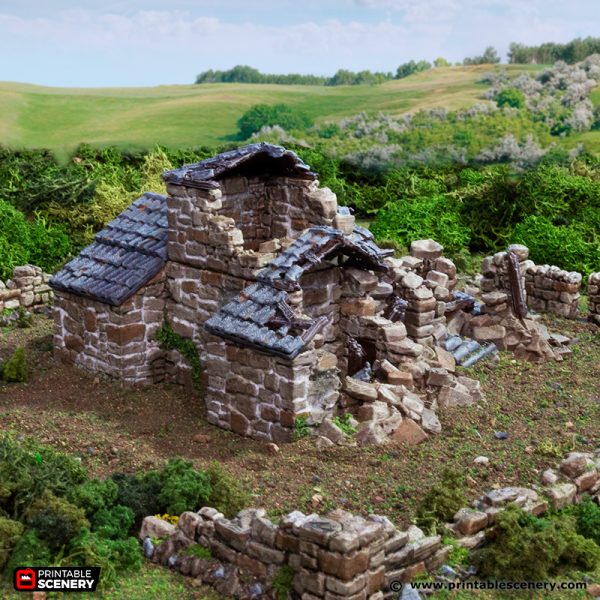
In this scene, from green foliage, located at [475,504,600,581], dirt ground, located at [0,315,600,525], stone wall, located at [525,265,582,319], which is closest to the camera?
green foliage, located at [475,504,600,581]

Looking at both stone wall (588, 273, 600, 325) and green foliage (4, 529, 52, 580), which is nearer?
green foliage (4, 529, 52, 580)

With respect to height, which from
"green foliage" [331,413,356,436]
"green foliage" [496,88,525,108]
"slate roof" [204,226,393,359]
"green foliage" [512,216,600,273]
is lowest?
"green foliage" [331,413,356,436]

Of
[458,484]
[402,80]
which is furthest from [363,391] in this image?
[402,80]

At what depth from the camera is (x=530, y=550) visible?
1125 centimetres

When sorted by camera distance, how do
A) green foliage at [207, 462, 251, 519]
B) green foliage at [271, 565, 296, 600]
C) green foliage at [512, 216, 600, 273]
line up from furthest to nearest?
green foliage at [512, 216, 600, 273], green foliage at [207, 462, 251, 519], green foliage at [271, 565, 296, 600]

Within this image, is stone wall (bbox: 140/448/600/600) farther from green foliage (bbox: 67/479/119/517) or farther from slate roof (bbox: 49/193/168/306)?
slate roof (bbox: 49/193/168/306)

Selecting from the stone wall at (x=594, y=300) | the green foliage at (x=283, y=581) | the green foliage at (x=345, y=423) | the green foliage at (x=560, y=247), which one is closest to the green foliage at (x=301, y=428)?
the green foliage at (x=345, y=423)

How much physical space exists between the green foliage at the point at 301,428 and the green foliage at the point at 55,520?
12.0 feet

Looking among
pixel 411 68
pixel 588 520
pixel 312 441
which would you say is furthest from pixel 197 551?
pixel 411 68

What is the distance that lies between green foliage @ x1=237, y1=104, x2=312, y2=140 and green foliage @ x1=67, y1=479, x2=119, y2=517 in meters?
27.2

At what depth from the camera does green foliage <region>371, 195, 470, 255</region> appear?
88.3 ft

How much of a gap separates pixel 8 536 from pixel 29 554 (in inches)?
15.5

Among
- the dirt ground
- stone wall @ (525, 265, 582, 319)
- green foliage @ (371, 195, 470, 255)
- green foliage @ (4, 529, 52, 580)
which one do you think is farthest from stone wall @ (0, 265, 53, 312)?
green foliage @ (4, 529, 52, 580)

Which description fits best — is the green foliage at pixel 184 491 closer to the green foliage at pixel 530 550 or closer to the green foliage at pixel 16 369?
the green foliage at pixel 530 550
